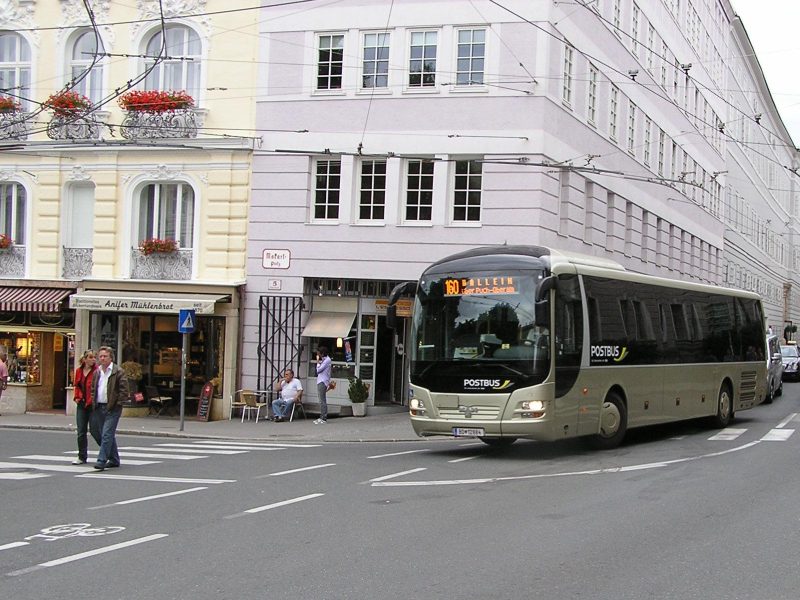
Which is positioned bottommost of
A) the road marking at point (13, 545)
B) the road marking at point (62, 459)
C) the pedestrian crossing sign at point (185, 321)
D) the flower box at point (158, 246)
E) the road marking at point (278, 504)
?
the road marking at point (62, 459)

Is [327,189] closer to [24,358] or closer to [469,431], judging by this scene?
[24,358]

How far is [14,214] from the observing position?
88.6 feet

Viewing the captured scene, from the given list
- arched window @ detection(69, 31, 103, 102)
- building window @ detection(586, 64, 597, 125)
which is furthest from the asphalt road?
building window @ detection(586, 64, 597, 125)

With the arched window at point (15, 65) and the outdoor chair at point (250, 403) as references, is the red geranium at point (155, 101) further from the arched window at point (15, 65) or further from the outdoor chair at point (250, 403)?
the outdoor chair at point (250, 403)

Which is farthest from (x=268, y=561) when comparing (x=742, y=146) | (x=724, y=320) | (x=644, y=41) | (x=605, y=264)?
(x=742, y=146)

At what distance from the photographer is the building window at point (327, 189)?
82.0 feet

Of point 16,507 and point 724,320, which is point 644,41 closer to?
point 724,320

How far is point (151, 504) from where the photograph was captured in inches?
445

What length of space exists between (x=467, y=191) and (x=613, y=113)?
839 cm

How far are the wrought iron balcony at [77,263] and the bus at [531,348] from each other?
41.1 ft

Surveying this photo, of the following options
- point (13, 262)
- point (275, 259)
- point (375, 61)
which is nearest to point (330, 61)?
point (375, 61)

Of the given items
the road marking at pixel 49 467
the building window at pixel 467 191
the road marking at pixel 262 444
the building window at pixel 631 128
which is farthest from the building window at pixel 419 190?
the road marking at pixel 49 467

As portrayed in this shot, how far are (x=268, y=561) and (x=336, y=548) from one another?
71 cm

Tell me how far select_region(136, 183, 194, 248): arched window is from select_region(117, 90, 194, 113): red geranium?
1931mm
